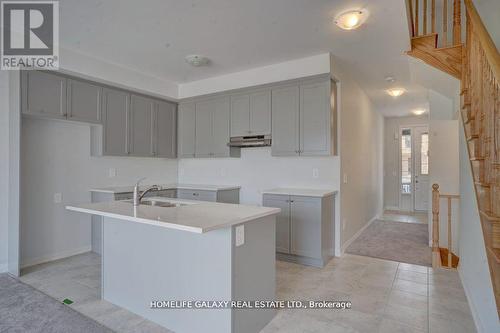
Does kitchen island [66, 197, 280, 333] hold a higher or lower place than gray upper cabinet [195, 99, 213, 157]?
lower

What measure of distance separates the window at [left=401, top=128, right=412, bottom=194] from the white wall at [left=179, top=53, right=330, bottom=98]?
213 inches

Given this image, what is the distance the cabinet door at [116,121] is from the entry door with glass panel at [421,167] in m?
7.19

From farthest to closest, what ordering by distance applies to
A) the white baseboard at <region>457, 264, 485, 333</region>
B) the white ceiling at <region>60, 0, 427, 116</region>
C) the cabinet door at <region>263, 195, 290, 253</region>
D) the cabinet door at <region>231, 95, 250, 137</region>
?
the cabinet door at <region>231, 95, 250, 137</region> < the cabinet door at <region>263, 195, 290, 253</region> < the white ceiling at <region>60, 0, 427, 116</region> < the white baseboard at <region>457, 264, 485, 333</region>

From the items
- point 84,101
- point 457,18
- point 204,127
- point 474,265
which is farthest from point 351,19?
point 84,101

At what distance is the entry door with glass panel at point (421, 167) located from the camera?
25.0 feet

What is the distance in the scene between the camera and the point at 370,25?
2924mm

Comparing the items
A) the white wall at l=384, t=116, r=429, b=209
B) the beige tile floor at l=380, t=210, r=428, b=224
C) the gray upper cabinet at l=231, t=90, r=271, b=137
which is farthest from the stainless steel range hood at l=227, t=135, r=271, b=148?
the white wall at l=384, t=116, r=429, b=209

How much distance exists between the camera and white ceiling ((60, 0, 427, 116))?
8.58 ft

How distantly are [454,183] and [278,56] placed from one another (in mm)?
3326

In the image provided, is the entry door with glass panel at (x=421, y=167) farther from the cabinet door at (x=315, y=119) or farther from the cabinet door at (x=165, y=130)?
the cabinet door at (x=165, y=130)

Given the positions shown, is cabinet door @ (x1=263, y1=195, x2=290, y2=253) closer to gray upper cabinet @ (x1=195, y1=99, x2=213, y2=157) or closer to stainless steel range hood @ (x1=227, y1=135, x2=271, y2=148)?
stainless steel range hood @ (x1=227, y1=135, x2=271, y2=148)

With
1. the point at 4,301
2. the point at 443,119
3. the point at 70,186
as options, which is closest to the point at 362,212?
the point at 443,119

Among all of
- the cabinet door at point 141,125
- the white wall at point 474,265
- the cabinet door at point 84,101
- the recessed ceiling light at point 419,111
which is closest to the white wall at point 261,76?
the cabinet door at point 141,125

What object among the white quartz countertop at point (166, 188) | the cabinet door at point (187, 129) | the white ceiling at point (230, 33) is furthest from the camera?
the cabinet door at point (187, 129)
